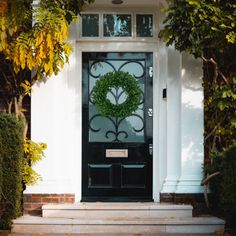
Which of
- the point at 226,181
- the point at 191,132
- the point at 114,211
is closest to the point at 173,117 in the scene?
the point at 191,132

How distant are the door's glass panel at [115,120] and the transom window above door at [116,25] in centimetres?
42

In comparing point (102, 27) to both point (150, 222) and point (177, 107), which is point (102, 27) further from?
point (150, 222)

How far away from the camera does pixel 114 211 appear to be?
639 centimetres

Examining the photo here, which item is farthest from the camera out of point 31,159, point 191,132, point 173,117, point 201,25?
point 173,117

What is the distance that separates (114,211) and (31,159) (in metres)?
1.37

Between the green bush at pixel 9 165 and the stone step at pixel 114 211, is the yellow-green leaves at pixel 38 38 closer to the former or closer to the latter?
the green bush at pixel 9 165

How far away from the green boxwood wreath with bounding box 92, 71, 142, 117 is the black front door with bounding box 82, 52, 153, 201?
9cm

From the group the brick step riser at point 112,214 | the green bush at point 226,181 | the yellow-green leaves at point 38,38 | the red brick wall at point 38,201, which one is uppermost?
the yellow-green leaves at point 38,38

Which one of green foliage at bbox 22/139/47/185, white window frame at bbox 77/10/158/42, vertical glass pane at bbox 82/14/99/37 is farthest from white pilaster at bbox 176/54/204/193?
green foliage at bbox 22/139/47/185

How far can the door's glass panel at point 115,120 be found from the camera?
7.04 meters

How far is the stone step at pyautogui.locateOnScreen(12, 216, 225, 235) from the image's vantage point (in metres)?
6.10

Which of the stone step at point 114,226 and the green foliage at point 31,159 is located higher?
the green foliage at point 31,159

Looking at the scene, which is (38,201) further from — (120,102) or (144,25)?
(144,25)

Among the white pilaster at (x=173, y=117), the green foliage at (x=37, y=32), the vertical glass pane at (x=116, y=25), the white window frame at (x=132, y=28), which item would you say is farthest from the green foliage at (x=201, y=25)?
A: the green foliage at (x=37, y=32)
